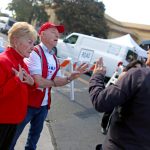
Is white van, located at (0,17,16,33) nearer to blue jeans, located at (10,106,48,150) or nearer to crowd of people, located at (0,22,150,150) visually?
blue jeans, located at (10,106,48,150)

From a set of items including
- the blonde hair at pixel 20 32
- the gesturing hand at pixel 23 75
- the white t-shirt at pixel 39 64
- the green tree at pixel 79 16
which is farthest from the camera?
the green tree at pixel 79 16

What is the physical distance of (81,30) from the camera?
4984 cm

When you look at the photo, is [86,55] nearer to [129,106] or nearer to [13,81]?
[13,81]

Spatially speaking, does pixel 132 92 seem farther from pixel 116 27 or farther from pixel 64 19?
pixel 116 27

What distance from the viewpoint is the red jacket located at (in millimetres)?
3018

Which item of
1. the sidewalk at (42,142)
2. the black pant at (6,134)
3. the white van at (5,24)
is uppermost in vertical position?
the black pant at (6,134)

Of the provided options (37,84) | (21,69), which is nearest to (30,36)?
(21,69)

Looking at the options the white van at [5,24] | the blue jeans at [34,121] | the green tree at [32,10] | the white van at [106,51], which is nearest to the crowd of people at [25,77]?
the blue jeans at [34,121]

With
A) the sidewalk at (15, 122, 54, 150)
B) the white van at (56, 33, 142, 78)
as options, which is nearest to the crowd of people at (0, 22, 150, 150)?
the sidewalk at (15, 122, 54, 150)

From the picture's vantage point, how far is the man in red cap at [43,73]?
12.8 ft

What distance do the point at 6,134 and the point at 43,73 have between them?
0.95 m

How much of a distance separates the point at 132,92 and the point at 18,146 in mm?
3317

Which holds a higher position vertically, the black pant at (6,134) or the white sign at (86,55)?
the black pant at (6,134)

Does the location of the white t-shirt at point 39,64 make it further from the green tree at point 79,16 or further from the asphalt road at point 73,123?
the green tree at point 79,16
